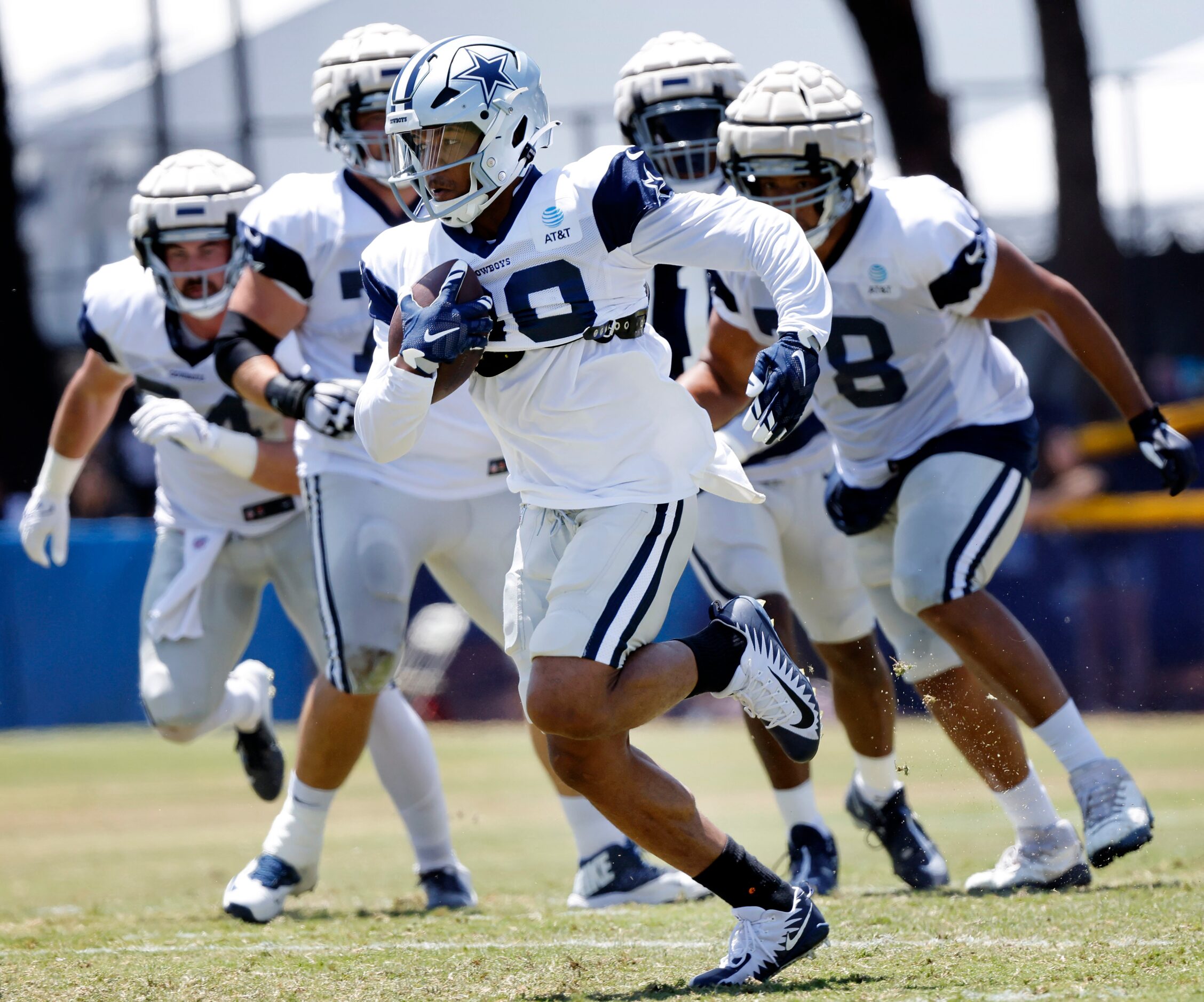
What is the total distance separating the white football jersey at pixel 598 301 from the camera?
350 cm

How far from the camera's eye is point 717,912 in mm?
4492

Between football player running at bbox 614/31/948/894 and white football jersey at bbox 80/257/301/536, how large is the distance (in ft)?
4.16

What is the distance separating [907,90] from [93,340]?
316 inches

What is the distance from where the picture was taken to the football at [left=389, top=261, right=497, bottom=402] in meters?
3.45

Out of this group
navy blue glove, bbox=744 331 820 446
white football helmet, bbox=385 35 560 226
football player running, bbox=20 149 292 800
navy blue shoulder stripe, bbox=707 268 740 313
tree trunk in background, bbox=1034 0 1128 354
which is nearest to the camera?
navy blue glove, bbox=744 331 820 446

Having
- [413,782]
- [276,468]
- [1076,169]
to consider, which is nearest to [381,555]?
[276,468]

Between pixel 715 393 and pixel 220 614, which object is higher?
pixel 715 393

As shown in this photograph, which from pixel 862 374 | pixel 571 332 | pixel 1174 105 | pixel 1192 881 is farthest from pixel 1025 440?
pixel 1174 105

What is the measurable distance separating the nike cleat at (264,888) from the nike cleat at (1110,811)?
2.03 metres

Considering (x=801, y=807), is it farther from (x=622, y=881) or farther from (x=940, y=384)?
(x=940, y=384)

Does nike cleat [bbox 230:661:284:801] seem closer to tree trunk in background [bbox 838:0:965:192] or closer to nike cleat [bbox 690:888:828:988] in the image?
nike cleat [bbox 690:888:828:988]

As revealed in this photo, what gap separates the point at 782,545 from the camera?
5.17 metres

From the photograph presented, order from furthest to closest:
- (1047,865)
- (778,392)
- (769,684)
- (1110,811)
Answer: (1047,865)
(1110,811)
(769,684)
(778,392)

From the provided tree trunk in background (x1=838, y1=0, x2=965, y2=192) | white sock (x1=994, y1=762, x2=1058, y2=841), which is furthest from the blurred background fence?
white sock (x1=994, y1=762, x2=1058, y2=841)
